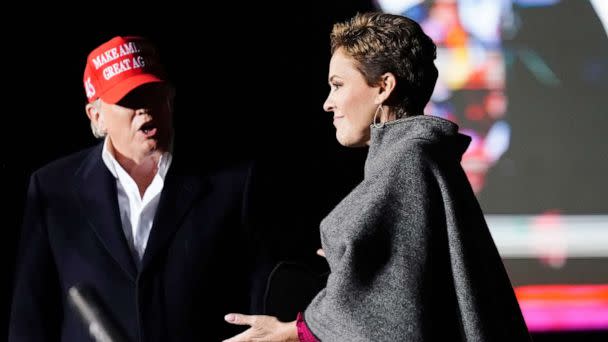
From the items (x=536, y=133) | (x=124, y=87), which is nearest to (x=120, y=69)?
(x=124, y=87)

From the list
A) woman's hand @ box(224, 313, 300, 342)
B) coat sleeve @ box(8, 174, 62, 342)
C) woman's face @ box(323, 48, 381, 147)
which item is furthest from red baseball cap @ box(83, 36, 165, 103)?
woman's hand @ box(224, 313, 300, 342)

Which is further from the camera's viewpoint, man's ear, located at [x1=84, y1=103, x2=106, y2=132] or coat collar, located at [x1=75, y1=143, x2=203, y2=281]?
man's ear, located at [x1=84, y1=103, x2=106, y2=132]

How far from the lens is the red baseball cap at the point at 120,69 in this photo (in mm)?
2162

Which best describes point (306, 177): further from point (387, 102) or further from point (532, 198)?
point (387, 102)

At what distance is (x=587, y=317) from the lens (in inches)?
140

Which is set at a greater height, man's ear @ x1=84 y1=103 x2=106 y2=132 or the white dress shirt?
man's ear @ x1=84 y1=103 x2=106 y2=132

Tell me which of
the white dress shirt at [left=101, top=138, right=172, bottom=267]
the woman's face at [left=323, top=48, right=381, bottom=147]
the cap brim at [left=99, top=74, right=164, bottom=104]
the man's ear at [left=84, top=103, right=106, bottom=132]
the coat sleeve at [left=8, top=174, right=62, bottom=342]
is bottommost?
the coat sleeve at [left=8, top=174, right=62, bottom=342]

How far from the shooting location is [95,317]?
119 centimetres

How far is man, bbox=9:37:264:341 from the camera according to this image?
2.10m

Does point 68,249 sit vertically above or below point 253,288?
above

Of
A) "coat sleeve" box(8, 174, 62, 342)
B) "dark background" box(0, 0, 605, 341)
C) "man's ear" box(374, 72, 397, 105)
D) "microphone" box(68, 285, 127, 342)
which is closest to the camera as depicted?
"microphone" box(68, 285, 127, 342)

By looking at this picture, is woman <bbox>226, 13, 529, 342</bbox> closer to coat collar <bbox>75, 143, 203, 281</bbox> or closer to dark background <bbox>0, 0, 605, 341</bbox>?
coat collar <bbox>75, 143, 203, 281</bbox>

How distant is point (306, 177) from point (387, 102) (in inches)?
56.0

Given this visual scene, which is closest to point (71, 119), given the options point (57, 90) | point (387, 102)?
point (57, 90)
